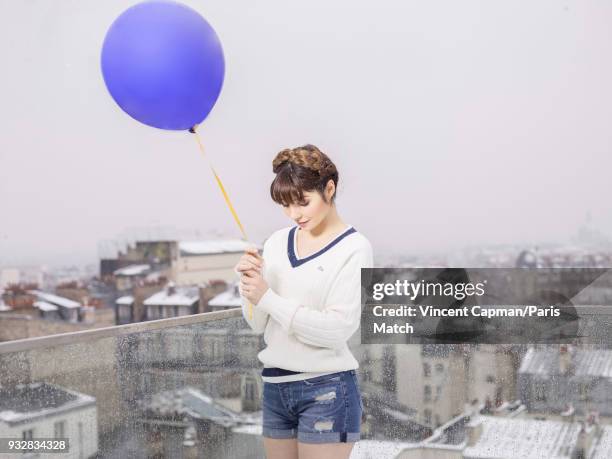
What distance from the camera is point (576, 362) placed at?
186 centimetres

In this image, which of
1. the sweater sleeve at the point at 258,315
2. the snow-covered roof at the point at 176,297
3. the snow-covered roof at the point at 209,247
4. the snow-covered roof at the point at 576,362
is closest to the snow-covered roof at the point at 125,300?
the snow-covered roof at the point at 176,297

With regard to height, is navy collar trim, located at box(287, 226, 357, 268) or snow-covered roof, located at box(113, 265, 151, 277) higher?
navy collar trim, located at box(287, 226, 357, 268)

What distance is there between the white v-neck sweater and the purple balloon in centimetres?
48

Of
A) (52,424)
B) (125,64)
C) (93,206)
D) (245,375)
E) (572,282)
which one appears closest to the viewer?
(125,64)

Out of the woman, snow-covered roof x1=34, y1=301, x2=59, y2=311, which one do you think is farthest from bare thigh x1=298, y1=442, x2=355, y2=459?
snow-covered roof x1=34, y1=301, x2=59, y2=311

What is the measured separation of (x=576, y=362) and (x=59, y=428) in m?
1.37

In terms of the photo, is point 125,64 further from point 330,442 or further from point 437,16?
point 437,16

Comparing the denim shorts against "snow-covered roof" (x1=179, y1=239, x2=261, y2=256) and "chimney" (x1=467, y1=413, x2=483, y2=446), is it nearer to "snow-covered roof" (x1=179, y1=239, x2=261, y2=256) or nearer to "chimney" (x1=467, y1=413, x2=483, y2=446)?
"chimney" (x1=467, y1=413, x2=483, y2=446)

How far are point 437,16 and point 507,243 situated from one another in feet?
3.53

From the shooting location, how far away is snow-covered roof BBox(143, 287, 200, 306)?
5303 millimetres

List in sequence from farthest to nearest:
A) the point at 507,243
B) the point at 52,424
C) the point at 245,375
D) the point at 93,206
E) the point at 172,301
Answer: the point at 172,301
the point at 93,206
the point at 507,243
the point at 245,375
the point at 52,424

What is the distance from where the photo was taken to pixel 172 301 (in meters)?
5.87

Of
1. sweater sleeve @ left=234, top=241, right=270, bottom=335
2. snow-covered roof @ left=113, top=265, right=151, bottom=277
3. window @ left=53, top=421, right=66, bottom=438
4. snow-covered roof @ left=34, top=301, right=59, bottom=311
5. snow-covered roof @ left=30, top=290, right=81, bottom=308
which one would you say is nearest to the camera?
sweater sleeve @ left=234, top=241, right=270, bottom=335

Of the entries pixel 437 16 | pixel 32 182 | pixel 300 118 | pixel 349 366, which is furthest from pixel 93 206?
pixel 349 366
